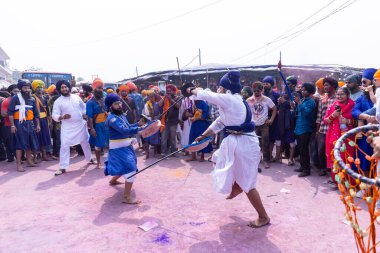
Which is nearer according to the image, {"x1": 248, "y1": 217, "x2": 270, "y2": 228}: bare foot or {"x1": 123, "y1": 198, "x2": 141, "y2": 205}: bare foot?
{"x1": 248, "y1": 217, "x2": 270, "y2": 228}: bare foot

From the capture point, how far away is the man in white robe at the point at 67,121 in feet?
21.6

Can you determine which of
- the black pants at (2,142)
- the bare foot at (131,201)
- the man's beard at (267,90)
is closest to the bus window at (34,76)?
the black pants at (2,142)

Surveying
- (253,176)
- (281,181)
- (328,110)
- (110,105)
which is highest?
(110,105)

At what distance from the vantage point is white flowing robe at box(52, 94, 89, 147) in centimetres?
660

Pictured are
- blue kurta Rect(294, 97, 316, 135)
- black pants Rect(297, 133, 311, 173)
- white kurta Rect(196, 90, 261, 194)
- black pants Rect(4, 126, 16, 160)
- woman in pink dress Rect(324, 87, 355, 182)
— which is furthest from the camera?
black pants Rect(4, 126, 16, 160)

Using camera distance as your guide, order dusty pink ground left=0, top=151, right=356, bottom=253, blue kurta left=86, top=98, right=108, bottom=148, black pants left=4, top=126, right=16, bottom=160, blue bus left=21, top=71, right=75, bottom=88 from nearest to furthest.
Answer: dusty pink ground left=0, top=151, right=356, bottom=253 → blue kurta left=86, top=98, right=108, bottom=148 → black pants left=4, top=126, right=16, bottom=160 → blue bus left=21, top=71, right=75, bottom=88

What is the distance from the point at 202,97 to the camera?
3.67 metres

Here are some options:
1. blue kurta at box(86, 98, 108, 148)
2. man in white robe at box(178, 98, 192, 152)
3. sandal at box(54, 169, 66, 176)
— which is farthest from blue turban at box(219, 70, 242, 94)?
sandal at box(54, 169, 66, 176)

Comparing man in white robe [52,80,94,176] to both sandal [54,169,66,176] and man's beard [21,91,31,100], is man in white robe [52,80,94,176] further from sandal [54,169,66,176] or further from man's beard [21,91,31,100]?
man's beard [21,91,31,100]

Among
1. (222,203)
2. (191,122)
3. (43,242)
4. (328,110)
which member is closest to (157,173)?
(191,122)

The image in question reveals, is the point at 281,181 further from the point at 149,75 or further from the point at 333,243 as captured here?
the point at 149,75

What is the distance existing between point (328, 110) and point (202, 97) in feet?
9.81

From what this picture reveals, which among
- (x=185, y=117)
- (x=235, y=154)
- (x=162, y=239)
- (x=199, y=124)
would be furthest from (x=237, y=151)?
(x=185, y=117)

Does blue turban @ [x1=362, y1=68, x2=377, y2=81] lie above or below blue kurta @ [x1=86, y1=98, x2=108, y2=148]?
above
